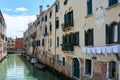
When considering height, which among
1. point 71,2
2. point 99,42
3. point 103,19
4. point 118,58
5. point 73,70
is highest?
point 71,2

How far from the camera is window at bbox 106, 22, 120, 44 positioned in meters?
13.7

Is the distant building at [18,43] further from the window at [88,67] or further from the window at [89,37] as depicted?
the window at [89,37]

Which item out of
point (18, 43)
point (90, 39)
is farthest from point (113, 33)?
point (18, 43)

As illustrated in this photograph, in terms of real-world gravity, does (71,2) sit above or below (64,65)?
above

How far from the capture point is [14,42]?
4582 inches

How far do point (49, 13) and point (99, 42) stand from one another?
2088 cm

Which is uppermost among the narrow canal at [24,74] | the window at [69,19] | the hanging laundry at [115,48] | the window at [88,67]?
the window at [69,19]

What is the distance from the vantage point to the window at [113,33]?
13730 millimetres

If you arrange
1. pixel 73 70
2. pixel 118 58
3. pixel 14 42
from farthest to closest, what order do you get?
pixel 14 42, pixel 73 70, pixel 118 58

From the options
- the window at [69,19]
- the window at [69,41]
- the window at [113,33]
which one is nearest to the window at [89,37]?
the window at [113,33]

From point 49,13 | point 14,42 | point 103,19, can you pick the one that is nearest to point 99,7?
point 103,19

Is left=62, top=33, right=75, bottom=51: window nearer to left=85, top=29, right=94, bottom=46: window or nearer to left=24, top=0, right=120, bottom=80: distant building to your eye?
left=24, top=0, right=120, bottom=80: distant building

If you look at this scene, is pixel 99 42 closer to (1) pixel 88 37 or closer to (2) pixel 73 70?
(1) pixel 88 37

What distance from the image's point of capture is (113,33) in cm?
1423
